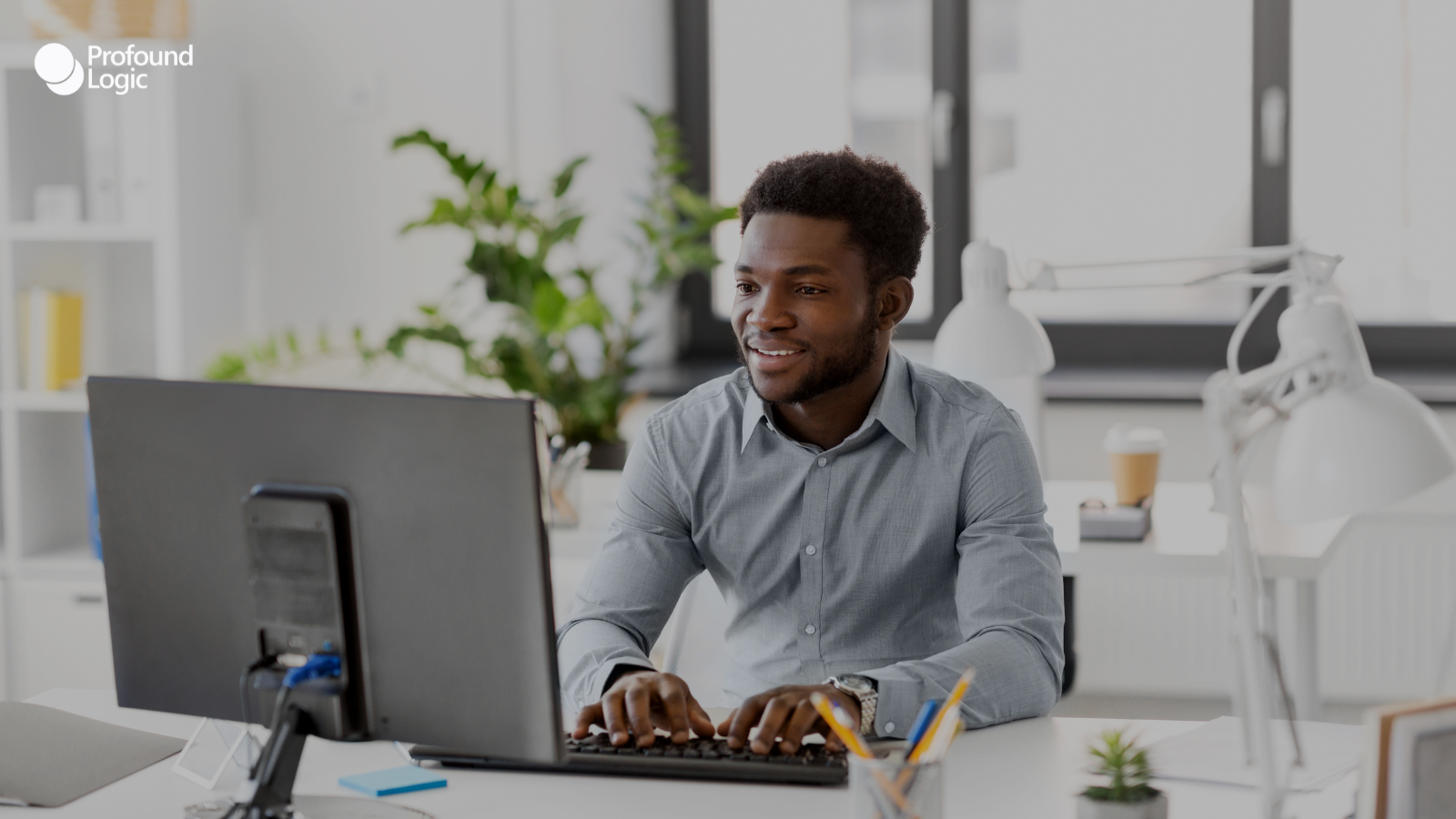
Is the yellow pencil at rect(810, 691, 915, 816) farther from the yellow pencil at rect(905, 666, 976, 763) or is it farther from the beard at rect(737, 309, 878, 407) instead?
the beard at rect(737, 309, 878, 407)

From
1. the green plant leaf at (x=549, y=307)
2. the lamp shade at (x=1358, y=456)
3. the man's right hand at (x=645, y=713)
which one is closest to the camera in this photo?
the lamp shade at (x=1358, y=456)

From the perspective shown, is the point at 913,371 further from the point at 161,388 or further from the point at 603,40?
the point at 603,40

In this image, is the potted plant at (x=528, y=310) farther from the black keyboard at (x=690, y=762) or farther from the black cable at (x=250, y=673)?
the black cable at (x=250, y=673)

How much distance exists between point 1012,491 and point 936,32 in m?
2.45

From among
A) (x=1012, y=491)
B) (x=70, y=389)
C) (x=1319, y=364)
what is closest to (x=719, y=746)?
(x=1012, y=491)

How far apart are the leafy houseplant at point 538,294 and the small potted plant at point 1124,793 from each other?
6.68ft

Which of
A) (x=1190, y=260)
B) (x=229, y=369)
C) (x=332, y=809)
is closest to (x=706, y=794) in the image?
(x=332, y=809)

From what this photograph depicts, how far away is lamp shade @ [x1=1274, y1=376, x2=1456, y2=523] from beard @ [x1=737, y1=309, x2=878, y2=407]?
70cm

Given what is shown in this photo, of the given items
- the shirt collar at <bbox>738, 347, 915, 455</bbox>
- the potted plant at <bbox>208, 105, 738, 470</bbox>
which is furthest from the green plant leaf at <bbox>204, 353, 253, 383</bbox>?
the shirt collar at <bbox>738, 347, 915, 455</bbox>

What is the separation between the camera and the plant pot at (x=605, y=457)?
3154 millimetres

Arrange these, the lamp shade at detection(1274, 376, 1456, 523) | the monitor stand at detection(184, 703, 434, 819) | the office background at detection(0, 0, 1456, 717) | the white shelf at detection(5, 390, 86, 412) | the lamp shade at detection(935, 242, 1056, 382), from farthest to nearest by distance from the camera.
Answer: the office background at detection(0, 0, 1456, 717), the white shelf at detection(5, 390, 86, 412), the lamp shade at detection(935, 242, 1056, 382), the monitor stand at detection(184, 703, 434, 819), the lamp shade at detection(1274, 376, 1456, 523)

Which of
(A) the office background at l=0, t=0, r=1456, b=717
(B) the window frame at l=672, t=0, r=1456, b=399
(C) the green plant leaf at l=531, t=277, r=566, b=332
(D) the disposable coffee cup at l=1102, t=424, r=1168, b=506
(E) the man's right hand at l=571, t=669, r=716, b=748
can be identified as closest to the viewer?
(E) the man's right hand at l=571, t=669, r=716, b=748

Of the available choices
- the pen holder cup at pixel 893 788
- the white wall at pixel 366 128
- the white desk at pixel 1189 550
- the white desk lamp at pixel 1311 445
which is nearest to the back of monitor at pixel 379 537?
the pen holder cup at pixel 893 788

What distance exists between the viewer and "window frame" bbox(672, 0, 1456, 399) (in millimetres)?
3664
